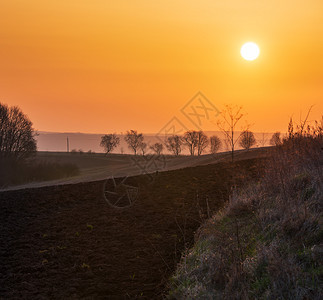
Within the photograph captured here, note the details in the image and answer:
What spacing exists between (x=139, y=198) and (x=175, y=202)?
5.11 ft

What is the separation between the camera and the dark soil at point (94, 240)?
6.12 m

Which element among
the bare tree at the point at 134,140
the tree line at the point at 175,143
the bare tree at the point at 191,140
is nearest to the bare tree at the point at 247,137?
the bare tree at the point at 191,140

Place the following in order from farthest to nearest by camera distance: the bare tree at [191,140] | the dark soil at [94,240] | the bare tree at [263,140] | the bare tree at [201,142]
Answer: the bare tree at [201,142], the bare tree at [191,140], the bare tree at [263,140], the dark soil at [94,240]

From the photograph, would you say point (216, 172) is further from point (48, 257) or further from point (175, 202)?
point (48, 257)

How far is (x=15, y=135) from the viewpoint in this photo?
136ft

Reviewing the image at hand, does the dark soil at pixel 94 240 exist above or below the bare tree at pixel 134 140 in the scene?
below

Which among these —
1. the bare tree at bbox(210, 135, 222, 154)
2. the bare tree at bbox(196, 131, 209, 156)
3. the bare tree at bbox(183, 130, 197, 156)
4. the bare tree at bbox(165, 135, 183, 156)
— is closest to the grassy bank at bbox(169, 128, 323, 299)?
the bare tree at bbox(183, 130, 197, 156)

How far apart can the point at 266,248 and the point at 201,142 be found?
75988mm

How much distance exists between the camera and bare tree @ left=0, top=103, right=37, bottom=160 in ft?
133

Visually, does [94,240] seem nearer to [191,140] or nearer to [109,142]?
[191,140]

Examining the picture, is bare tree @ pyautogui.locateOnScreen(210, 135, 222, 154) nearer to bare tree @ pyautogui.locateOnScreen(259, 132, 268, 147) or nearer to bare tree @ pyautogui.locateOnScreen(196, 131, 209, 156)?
bare tree @ pyautogui.locateOnScreen(196, 131, 209, 156)

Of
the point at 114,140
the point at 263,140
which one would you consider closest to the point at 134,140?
the point at 114,140

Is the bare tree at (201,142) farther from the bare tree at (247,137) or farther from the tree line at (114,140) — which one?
the bare tree at (247,137)

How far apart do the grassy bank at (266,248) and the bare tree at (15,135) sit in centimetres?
3637
